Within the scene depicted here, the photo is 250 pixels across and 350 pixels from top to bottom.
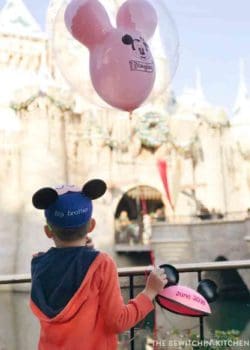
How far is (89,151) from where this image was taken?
730 inches

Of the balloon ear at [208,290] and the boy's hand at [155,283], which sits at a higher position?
the boy's hand at [155,283]

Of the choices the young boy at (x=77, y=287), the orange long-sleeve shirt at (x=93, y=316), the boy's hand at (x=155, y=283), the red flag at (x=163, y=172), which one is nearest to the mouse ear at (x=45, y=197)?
the young boy at (x=77, y=287)

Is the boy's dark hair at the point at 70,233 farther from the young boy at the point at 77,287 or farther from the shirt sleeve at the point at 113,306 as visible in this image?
the shirt sleeve at the point at 113,306

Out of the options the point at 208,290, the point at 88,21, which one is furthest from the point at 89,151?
the point at 208,290

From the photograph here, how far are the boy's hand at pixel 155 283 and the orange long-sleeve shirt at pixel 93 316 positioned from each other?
0.08 meters

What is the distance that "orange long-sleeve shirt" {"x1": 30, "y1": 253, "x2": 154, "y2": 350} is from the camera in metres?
1.53

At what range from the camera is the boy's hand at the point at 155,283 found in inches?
64.2

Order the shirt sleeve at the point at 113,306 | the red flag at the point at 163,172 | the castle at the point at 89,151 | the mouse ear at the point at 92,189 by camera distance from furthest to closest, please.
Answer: the red flag at the point at 163,172, the castle at the point at 89,151, the mouse ear at the point at 92,189, the shirt sleeve at the point at 113,306

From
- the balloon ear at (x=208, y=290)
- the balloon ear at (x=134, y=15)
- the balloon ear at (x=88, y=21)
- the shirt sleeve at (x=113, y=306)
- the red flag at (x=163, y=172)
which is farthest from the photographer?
the red flag at (x=163, y=172)

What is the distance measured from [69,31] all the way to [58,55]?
405 millimetres

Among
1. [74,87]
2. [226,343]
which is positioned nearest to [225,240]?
[226,343]

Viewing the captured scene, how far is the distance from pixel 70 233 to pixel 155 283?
31cm

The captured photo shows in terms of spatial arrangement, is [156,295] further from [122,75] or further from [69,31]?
[69,31]

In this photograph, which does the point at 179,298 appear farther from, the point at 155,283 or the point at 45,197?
the point at 45,197
